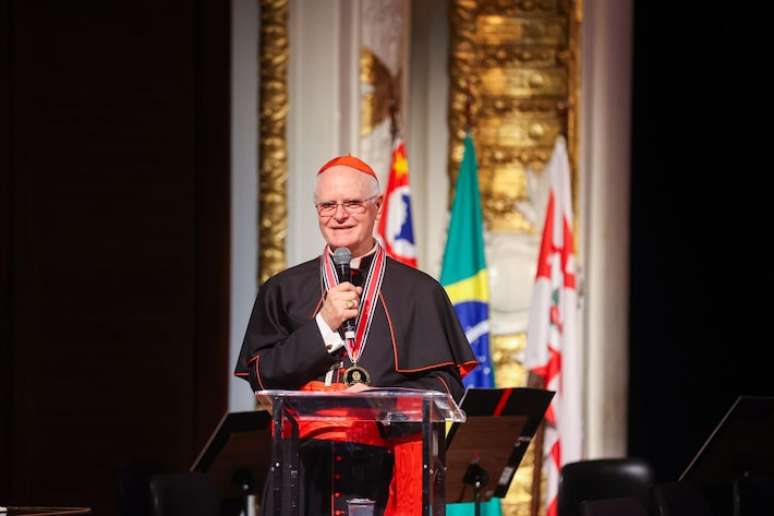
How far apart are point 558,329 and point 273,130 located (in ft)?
5.65

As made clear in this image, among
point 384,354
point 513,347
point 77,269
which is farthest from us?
point 513,347

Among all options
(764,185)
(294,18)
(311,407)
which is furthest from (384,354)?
(764,185)

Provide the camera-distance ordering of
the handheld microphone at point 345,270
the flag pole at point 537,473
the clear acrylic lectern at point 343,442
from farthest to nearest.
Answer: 1. the flag pole at point 537,473
2. the handheld microphone at point 345,270
3. the clear acrylic lectern at point 343,442

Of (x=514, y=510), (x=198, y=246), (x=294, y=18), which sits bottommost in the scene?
(x=514, y=510)

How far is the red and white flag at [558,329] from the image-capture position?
7055 mm

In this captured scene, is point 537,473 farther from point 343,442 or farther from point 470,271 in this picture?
point 343,442

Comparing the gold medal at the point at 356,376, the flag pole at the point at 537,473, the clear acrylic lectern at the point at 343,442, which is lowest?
the flag pole at the point at 537,473

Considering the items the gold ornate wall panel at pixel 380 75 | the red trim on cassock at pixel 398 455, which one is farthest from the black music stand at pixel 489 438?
the gold ornate wall panel at pixel 380 75

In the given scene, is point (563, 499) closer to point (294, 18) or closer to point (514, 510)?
point (514, 510)

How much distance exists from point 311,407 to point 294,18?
12.8 feet

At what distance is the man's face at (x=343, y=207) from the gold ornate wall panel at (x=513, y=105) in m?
3.32

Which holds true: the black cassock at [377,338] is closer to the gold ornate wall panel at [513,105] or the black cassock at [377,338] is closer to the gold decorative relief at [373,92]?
the gold decorative relief at [373,92]

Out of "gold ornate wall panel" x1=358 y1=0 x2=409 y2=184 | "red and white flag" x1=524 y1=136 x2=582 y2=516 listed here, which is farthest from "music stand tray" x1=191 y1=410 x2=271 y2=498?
"gold ornate wall panel" x1=358 y1=0 x2=409 y2=184

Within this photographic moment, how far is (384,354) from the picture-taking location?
4.53m
